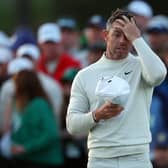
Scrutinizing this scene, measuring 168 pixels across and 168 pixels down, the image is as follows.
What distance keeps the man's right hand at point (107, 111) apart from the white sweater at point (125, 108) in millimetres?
72

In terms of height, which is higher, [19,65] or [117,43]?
[19,65]

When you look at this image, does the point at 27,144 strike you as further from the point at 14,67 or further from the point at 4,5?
the point at 4,5

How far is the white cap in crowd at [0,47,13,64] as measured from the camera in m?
10.3

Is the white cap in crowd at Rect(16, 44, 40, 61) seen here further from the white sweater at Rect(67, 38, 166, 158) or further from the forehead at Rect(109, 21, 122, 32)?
the forehead at Rect(109, 21, 122, 32)

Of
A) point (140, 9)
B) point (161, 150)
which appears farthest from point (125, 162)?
point (140, 9)

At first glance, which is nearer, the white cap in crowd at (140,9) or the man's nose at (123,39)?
the man's nose at (123,39)

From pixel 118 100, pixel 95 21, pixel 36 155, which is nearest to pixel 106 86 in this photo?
pixel 118 100

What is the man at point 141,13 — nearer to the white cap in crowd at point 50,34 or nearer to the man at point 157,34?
the man at point 157,34

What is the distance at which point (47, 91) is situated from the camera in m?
9.23

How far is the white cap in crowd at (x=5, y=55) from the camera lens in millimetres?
10289

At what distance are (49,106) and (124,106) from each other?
3132mm

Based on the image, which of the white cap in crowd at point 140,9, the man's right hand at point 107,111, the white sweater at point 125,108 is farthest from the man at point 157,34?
the man's right hand at point 107,111

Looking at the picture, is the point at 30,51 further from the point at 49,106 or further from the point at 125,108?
the point at 125,108

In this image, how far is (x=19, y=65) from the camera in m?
9.49
